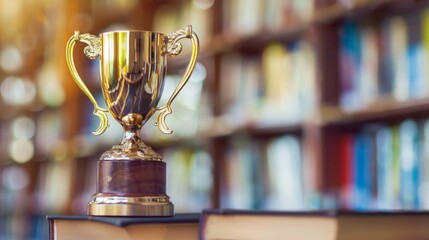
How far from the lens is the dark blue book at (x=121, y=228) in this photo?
2.11 feet

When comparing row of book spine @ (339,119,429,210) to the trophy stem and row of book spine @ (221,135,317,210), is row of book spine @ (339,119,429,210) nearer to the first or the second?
row of book spine @ (221,135,317,210)

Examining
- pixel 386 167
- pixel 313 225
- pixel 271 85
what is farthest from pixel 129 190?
pixel 271 85

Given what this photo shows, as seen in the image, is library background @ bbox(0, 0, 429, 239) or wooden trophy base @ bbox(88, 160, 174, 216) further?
library background @ bbox(0, 0, 429, 239)

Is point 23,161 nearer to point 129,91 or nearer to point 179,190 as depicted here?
point 179,190

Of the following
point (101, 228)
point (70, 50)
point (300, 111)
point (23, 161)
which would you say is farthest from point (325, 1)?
point (23, 161)

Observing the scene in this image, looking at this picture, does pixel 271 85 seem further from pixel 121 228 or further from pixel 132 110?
pixel 121 228

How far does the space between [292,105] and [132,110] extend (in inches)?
61.4

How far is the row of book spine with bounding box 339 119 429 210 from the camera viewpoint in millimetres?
1954

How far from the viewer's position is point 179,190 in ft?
9.90

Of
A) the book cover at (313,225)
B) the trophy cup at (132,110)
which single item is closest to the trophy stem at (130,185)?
the trophy cup at (132,110)

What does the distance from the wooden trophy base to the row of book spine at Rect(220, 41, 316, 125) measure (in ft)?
4.68

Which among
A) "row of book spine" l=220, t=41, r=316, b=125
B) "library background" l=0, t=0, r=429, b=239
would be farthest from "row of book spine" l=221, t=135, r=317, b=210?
"row of book spine" l=220, t=41, r=316, b=125

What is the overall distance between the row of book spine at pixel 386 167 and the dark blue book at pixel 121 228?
1.32 meters

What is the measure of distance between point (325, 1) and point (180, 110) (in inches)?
37.1
